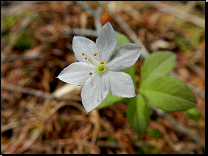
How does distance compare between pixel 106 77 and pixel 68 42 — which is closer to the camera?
pixel 106 77

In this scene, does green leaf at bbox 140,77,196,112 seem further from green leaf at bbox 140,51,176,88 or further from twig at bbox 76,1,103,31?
twig at bbox 76,1,103,31

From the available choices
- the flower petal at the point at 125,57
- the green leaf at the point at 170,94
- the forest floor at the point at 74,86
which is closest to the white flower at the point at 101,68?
the flower petal at the point at 125,57

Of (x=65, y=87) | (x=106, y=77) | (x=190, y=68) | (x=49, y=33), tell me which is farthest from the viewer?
(x=49, y=33)

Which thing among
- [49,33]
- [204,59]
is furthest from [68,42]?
[204,59]

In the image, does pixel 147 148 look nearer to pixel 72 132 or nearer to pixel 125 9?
pixel 72 132

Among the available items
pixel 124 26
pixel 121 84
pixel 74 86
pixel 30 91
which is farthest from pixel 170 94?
pixel 30 91

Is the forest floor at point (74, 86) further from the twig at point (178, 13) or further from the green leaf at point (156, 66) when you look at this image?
the green leaf at point (156, 66)

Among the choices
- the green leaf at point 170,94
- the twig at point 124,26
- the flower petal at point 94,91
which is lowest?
the green leaf at point 170,94

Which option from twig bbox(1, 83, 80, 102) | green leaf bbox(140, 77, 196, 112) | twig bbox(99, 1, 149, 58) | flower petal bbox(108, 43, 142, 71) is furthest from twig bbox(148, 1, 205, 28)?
twig bbox(1, 83, 80, 102)

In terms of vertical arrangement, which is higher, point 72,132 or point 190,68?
point 190,68
